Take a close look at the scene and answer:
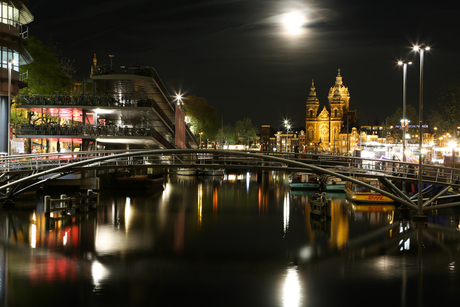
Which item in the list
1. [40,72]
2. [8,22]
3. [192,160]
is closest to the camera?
[192,160]

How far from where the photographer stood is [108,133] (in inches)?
1796

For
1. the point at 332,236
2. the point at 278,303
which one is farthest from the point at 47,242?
the point at 332,236

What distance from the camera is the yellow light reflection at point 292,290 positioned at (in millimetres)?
13406

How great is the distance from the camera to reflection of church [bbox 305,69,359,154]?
189 metres

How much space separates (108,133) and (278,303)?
3560 cm

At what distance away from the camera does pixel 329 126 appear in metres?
192

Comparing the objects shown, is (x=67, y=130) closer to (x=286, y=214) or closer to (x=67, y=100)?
(x=67, y=100)

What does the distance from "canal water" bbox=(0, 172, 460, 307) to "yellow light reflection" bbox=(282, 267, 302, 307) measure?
35 mm

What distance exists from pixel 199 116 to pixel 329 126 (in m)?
95.5

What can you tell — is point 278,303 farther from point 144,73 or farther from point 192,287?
point 144,73

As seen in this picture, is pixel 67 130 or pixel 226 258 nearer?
pixel 226 258

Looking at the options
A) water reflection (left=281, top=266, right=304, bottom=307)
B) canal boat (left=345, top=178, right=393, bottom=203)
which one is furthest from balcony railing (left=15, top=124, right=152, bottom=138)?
water reflection (left=281, top=266, right=304, bottom=307)

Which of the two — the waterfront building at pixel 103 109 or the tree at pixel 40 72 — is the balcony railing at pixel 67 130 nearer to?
the waterfront building at pixel 103 109

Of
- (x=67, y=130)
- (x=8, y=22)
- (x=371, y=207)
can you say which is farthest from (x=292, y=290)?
(x=8, y=22)
